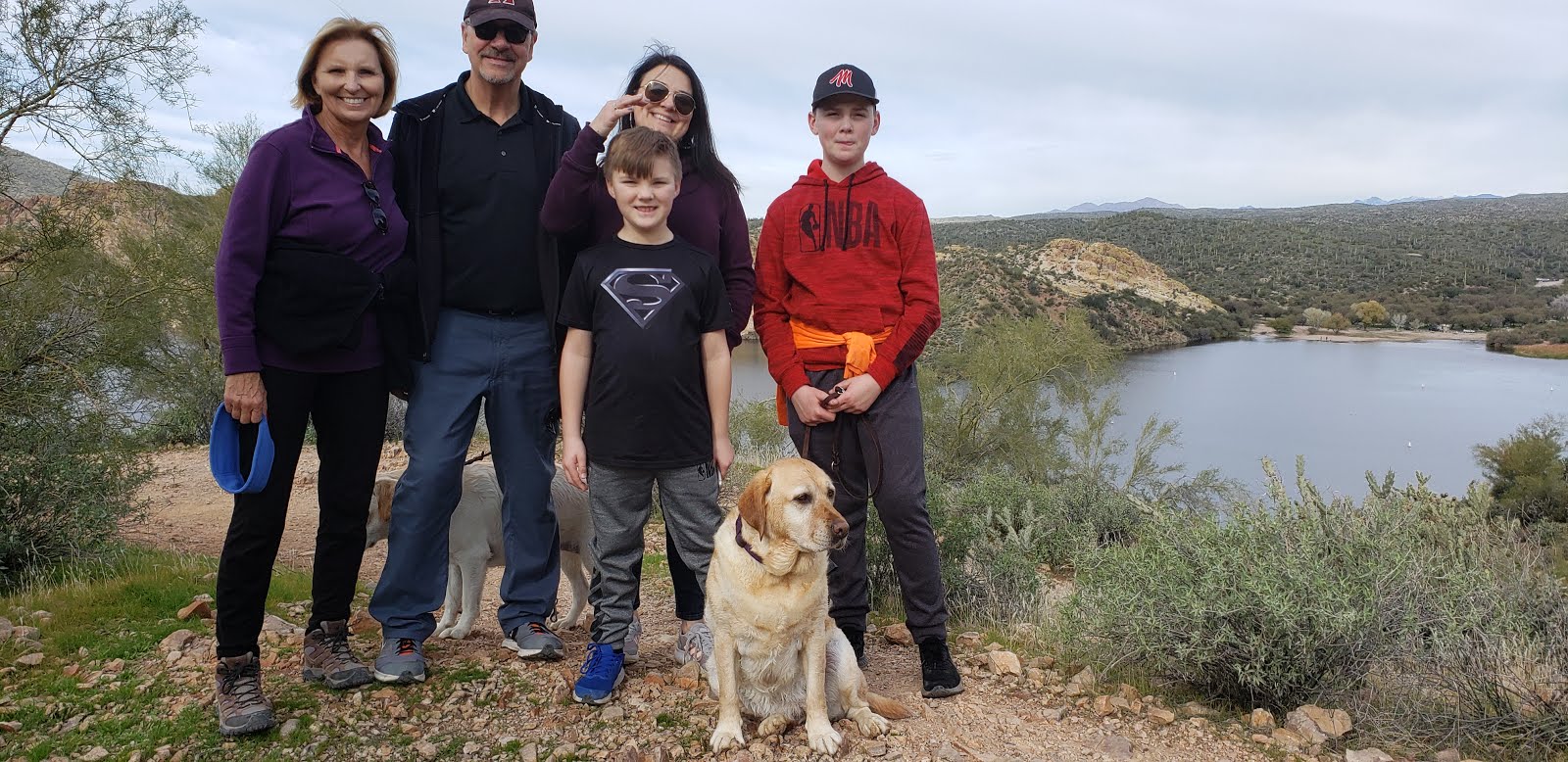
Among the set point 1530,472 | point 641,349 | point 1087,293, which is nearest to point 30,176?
point 641,349

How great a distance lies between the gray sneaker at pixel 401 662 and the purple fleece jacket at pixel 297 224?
42.4 inches

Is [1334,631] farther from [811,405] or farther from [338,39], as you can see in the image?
[338,39]

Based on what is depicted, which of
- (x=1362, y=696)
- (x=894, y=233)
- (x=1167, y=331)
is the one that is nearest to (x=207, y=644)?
(x=894, y=233)

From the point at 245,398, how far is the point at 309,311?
13.2 inches

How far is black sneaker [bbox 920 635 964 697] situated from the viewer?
328 centimetres

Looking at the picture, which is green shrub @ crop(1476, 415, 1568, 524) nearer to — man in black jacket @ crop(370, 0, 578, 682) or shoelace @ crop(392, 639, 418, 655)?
man in black jacket @ crop(370, 0, 578, 682)

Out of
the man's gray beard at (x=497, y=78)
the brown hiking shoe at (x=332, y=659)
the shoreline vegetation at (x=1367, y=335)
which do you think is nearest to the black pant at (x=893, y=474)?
the man's gray beard at (x=497, y=78)

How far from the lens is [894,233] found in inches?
129

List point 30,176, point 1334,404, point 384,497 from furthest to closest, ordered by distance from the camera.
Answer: point 1334,404, point 30,176, point 384,497

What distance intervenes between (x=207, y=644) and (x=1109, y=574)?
13.0 ft

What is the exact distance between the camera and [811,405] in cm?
319

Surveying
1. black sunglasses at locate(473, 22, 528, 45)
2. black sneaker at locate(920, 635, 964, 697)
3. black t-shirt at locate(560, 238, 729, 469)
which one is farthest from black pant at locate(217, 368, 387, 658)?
black sneaker at locate(920, 635, 964, 697)

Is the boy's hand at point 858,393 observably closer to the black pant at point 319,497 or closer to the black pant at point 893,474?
the black pant at point 893,474

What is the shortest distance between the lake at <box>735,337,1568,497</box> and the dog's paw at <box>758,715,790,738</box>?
10.4 metres
